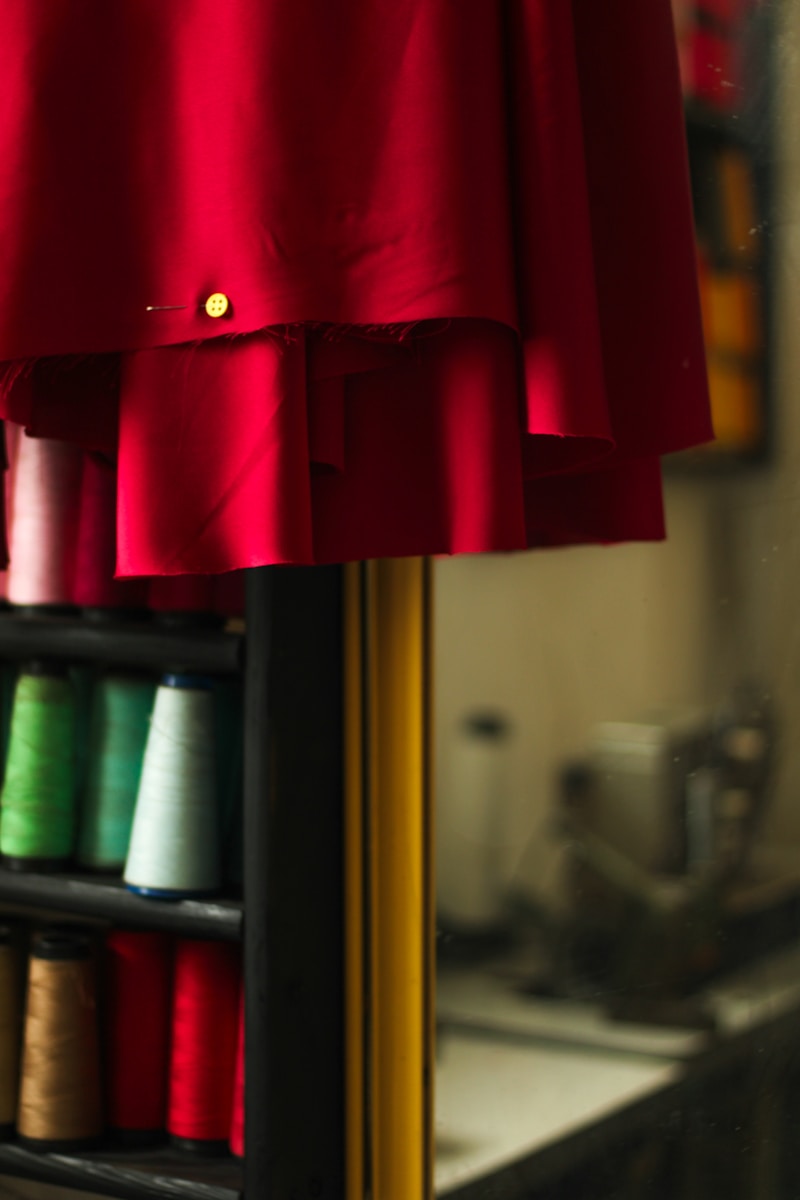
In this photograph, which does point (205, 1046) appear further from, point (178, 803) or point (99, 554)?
point (99, 554)

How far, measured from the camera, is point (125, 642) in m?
1.15

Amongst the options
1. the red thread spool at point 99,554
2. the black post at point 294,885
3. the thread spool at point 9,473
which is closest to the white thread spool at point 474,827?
the black post at point 294,885

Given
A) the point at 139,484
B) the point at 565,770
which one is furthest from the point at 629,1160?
the point at 139,484

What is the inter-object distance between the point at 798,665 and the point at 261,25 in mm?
665

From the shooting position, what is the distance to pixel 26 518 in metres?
1.21

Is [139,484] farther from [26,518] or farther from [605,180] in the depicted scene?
[26,518]

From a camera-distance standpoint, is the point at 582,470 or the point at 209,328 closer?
the point at 209,328

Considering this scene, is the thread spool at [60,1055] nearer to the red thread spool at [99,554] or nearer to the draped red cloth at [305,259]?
the red thread spool at [99,554]

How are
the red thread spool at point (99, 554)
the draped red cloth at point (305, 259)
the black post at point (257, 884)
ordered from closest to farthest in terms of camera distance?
1. the draped red cloth at point (305, 259)
2. the black post at point (257, 884)
3. the red thread spool at point (99, 554)

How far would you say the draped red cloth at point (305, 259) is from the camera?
28.6 inches

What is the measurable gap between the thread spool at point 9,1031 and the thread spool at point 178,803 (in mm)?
175

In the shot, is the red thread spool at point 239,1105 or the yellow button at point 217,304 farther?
the red thread spool at point 239,1105

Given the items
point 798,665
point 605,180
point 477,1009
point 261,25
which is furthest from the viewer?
point 477,1009

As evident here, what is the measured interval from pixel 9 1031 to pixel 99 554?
464mm
